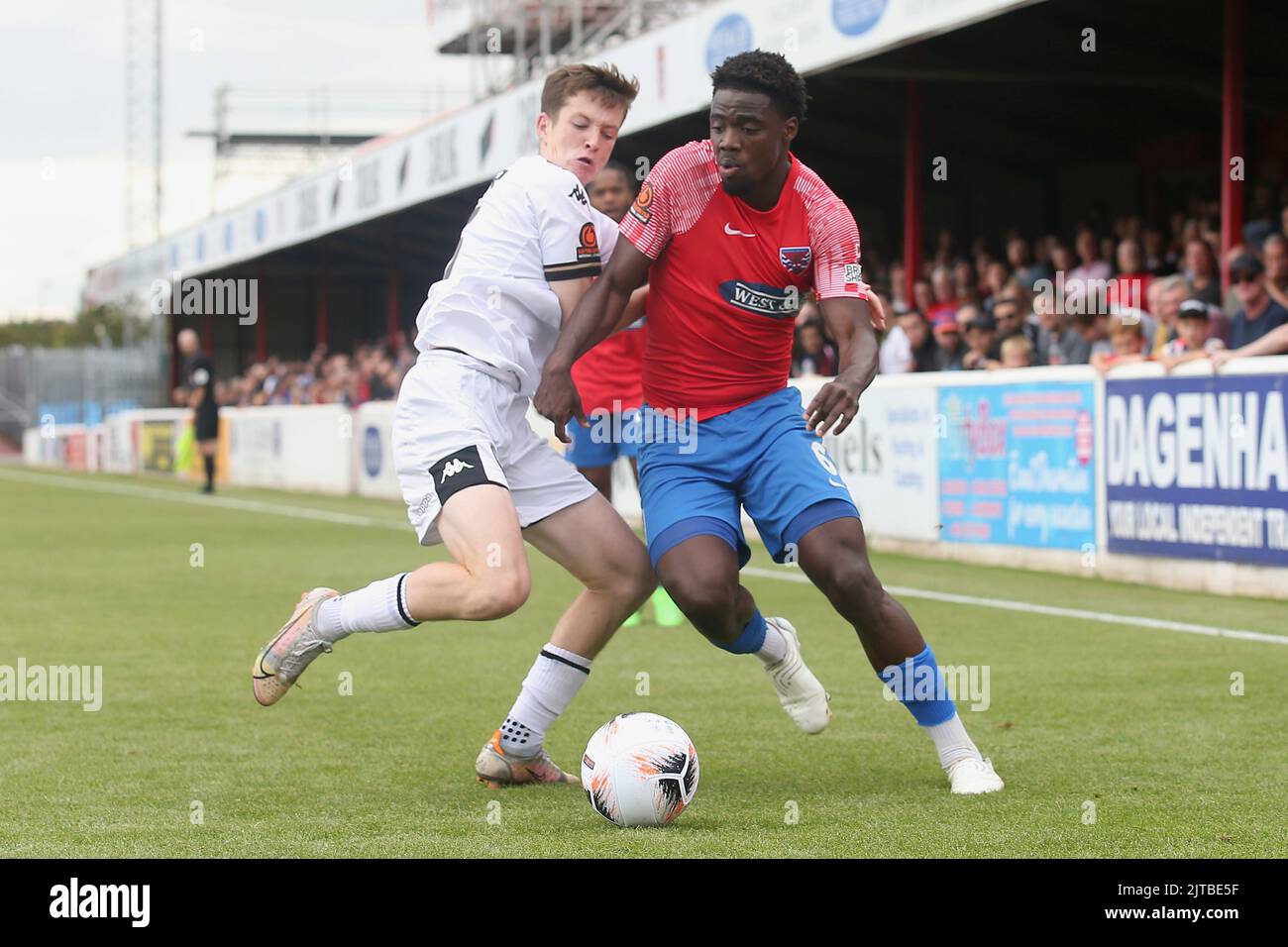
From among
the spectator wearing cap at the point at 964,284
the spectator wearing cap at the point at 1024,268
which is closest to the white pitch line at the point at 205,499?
the spectator wearing cap at the point at 964,284

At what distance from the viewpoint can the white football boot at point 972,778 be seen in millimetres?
5473

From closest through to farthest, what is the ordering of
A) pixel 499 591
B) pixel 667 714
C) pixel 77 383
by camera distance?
1. pixel 499 591
2. pixel 667 714
3. pixel 77 383

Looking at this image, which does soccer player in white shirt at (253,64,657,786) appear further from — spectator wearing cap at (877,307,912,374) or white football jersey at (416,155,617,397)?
spectator wearing cap at (877,307,912,374)

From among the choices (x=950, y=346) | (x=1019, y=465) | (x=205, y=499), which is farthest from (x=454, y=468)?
(x=205, y=499)

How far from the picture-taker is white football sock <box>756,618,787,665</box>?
5.96 meters

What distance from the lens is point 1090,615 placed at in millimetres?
10453

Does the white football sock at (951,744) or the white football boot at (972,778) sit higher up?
the white football sock at (951,744)

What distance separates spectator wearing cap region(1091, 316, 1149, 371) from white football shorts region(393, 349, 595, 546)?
7.32 meters

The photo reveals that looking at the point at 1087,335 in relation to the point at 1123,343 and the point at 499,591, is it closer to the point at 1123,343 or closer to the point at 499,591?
the point at 1123,343

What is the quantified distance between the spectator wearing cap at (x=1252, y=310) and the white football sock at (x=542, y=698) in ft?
25.5

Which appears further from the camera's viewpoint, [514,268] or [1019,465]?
[1019,465]

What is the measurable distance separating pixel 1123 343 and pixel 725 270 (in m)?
7.63

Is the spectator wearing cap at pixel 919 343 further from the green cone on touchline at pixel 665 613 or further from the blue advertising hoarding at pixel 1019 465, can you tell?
the green cone on touchline at pixel 665 613

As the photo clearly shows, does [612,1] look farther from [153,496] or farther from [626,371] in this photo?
[626,371]
